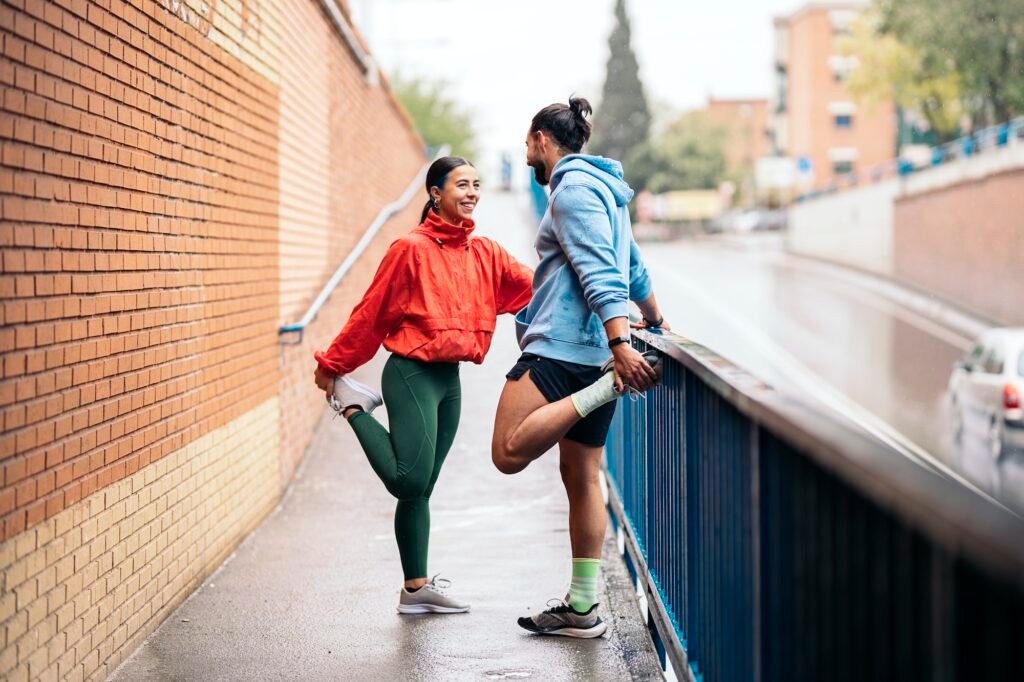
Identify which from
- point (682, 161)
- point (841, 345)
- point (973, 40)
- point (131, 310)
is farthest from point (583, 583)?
point (682, 161)

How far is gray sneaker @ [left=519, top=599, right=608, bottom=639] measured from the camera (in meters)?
5.32

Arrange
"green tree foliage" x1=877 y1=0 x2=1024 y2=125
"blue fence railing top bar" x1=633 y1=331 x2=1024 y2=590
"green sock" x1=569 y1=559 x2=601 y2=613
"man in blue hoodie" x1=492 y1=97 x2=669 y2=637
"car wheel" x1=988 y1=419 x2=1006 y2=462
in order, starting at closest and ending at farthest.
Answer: "blue fence railing top bar" x1=633 y1=331 x2=1024 y2=590 < "man in blue hoodie" x1=492 y1=97 x2=669 y2=637 < "green sock" x1=569 y1=559 x2=601 y2=613 < "car wheel" x1=988 y1=419 x2=1006 y2=462 < "green tree foliage" x1=877 y1=0 x2=1024 y2=125

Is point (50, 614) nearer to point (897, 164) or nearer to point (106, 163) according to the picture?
point (106, 163)

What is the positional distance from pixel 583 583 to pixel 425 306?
130 centimetres

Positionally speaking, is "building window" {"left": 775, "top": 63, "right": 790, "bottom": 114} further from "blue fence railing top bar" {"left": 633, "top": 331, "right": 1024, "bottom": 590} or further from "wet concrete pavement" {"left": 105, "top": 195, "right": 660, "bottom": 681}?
"blue fence railing top bar" {"left": 633, "top": 331, "right": 1024, "bottom": 590}

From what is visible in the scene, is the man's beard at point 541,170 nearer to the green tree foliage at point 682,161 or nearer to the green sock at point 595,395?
the green sock at point 595,395

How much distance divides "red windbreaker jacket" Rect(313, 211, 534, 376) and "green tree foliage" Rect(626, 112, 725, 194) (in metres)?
88.6

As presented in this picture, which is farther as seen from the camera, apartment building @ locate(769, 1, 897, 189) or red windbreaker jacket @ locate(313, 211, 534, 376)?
apartment building @ locate(769, 1, 897, 189)

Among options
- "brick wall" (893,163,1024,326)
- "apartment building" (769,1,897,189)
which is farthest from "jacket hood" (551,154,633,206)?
"apartment building" (769,1,897,189)

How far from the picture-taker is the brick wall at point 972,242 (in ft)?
105

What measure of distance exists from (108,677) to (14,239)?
69.7 inches

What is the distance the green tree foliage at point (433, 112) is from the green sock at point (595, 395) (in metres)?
43.1

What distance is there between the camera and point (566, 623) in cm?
536

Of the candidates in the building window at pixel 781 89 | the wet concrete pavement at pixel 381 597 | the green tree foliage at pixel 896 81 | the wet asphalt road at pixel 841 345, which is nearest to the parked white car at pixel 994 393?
the wet asphalt road at pixel 841 345
